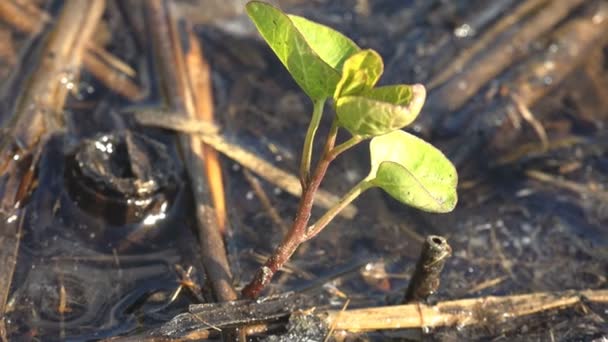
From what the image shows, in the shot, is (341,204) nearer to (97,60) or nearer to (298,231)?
(298,231)

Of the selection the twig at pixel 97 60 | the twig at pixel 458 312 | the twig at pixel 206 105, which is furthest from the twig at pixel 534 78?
the twig at pixel 97 60

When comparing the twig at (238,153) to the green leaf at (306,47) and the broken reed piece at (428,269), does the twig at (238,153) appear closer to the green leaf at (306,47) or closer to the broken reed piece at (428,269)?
the broken reed piece at (428,269)

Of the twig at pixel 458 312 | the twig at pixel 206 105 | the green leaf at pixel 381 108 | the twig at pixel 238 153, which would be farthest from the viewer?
the twig at pixel 238 153

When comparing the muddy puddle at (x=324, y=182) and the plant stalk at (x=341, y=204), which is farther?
the muddy puddle at (x=324, y=182)

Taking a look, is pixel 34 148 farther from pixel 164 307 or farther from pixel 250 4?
pixel 250 4

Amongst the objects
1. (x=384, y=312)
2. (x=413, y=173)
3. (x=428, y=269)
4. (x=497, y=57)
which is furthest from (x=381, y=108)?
(x=497, y=57)

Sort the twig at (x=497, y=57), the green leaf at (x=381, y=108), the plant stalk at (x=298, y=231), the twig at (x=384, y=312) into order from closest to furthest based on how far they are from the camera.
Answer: the green leaf at (x=381, y=108), the plant stalk at (x=298, y=231), the twig at (x=384, y=312), the twig at (x=497, y=57)

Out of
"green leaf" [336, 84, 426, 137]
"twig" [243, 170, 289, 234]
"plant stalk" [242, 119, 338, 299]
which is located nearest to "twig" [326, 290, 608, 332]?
"plant stalk" [242, 119, 338, 299]
